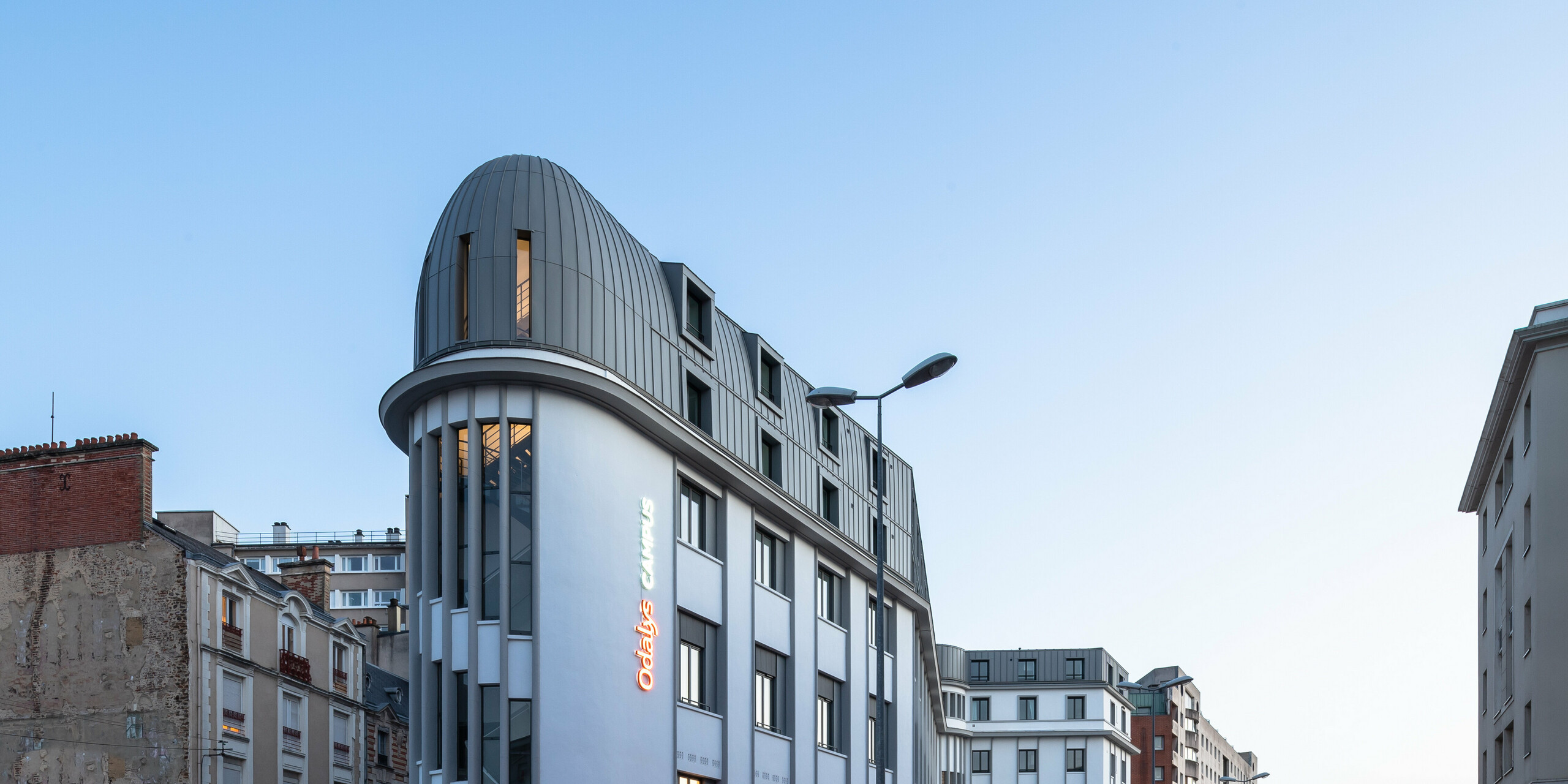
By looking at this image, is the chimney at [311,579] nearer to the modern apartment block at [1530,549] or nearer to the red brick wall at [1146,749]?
the modern apartment block at [1530,549]

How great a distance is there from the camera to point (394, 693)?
5231cm

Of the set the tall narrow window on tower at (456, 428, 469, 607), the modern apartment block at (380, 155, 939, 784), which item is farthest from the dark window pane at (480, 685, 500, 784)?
the tall narrow window on tower at (456, 428, 469, 607)

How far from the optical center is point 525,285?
2761 centimetres

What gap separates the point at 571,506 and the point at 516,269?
4397 millimetres

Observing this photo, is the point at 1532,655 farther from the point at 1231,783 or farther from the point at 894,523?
the point at 1231,783

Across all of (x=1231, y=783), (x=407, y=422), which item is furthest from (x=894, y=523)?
(x=1231, y=783)

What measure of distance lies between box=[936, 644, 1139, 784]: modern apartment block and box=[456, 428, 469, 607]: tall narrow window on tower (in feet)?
233

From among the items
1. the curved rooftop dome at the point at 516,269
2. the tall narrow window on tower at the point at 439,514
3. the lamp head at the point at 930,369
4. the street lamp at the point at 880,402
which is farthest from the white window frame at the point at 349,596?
the lamp head at the point at 930,369

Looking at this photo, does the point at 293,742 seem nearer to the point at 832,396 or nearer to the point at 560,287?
the point at 560,287

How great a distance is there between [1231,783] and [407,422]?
2991 inches

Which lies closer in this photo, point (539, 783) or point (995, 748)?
point (539, 783)

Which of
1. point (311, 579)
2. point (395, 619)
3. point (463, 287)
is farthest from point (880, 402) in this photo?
point (395, 619)

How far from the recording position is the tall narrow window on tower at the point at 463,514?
2686 cm

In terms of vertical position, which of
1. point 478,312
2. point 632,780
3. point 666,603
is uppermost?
point 478,312
